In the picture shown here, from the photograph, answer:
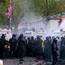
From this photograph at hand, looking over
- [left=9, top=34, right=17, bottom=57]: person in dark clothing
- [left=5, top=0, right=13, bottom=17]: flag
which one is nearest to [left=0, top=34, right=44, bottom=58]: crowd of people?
[left=9, top=34, right=17, bottom=57]: person in dark clothing

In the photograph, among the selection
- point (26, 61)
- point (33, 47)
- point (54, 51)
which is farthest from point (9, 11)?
point (54, 51)

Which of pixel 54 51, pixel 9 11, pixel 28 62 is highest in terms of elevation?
pixel 9 11

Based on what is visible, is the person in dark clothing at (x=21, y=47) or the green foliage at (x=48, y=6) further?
the person in dark clothing at (x=21, y=47)

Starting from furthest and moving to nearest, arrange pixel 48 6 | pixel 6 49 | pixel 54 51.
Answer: pixel 6 49 < pixel 54 51 < pixel 48 6

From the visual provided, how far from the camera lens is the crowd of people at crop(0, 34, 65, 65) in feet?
23.5

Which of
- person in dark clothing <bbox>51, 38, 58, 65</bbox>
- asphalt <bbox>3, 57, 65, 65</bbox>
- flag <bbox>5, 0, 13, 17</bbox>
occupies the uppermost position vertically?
flag <bbox>5, 0, 13, 17</bbox>

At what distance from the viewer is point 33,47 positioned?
725 cm

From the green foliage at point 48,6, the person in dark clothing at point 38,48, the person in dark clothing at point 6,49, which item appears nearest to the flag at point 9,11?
the green foliage at point 48,6

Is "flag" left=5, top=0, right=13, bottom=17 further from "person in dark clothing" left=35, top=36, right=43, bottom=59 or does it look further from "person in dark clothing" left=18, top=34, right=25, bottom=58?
"person in dark clothing" left=35, top=36, right=43, bottom=59

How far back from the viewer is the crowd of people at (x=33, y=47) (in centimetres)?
716

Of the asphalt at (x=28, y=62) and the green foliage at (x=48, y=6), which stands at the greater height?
the green foliage at (x=48, y=6)

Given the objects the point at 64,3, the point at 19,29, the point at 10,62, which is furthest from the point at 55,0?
the point at 10,62

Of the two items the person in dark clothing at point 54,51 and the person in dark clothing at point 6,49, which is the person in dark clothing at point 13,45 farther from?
the person in dark clothing at point 54,51

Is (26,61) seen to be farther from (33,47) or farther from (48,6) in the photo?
(48,6)
